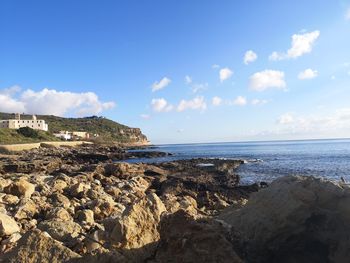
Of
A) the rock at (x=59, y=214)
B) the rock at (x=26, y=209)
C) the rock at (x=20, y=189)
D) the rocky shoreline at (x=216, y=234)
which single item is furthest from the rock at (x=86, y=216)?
the rock at (x=20, y=189)

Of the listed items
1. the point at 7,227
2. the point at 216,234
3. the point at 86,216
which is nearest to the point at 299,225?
the point at 216,234

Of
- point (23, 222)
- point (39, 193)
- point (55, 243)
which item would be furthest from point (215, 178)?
point (55, 243)

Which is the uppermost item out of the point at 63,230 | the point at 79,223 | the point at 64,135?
the point at 64,135

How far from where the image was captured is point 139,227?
6.79 m

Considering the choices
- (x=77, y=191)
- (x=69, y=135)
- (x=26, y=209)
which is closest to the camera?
(x=26, y=209)

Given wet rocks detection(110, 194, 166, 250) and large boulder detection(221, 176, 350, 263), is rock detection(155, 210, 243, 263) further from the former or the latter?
large boulder detection(221, 176, 350, 263)

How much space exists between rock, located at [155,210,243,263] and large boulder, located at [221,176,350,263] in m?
0.90

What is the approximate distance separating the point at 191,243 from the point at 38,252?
218 cm

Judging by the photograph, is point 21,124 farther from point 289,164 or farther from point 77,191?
point 77,191

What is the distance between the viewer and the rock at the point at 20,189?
14516 millimetres

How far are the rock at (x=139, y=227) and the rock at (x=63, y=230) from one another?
123cm

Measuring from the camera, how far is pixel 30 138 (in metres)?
103

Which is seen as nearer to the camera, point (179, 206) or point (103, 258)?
point (103, 258)

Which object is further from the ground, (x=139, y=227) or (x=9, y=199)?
(x=139, y=227)
